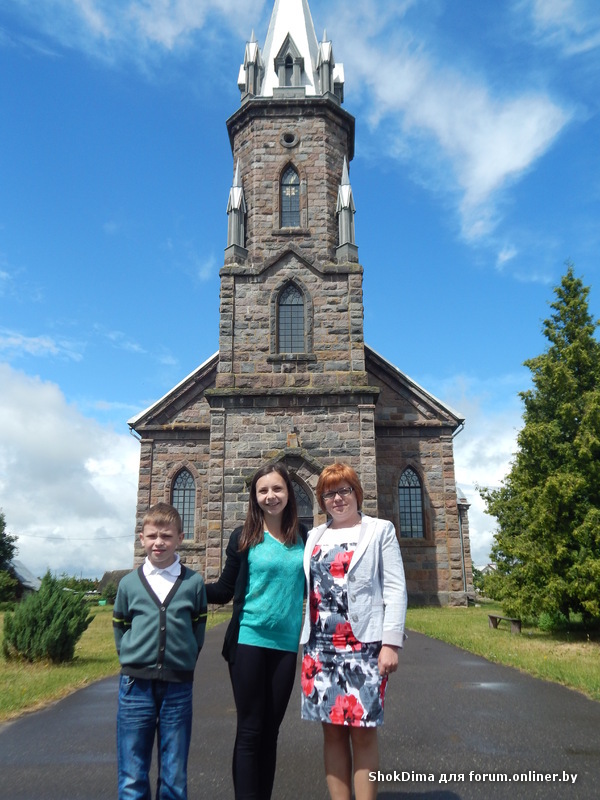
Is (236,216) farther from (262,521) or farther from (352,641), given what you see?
(352,641)

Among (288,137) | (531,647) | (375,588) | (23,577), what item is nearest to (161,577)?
(375,588)

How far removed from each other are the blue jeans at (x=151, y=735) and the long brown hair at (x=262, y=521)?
89 cm

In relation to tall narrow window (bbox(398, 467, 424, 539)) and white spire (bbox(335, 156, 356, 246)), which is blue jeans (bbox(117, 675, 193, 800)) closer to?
tall narrow window (bbox(398, 467, 424, 539))

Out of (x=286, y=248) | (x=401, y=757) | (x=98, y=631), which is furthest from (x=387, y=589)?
(x=286, y=248)

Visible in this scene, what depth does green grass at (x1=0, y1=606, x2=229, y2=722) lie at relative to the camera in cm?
687

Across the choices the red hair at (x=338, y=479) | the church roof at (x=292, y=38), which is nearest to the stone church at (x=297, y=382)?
the church roof at (x=292, y=38)

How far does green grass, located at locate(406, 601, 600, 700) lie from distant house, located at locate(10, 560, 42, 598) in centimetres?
2613

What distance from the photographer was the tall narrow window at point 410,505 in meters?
20.8

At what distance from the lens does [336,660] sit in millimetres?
3492

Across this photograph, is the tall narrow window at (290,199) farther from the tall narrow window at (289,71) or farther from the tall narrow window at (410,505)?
the tall narrow window at (410,505)

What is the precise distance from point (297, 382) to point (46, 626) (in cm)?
1081

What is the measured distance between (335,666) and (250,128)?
21.9 metres

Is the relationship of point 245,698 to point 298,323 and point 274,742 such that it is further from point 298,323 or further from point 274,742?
point 298,323

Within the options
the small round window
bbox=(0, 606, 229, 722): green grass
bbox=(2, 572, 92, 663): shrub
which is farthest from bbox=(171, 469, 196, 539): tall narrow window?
the small round window
